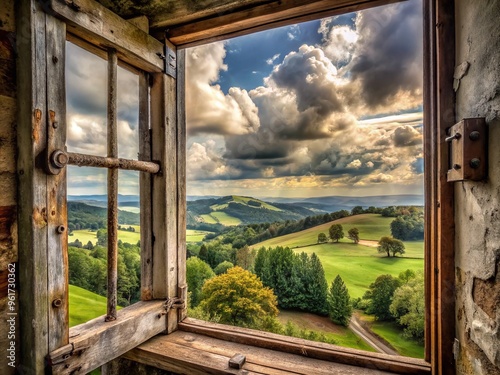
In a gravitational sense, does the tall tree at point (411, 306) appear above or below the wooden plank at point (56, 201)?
below

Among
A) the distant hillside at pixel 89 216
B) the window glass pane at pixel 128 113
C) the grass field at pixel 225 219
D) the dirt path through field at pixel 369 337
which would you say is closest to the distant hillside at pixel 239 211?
the grass field at pixel 225 219

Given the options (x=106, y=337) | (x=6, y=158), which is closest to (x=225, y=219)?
(x=106, y=337)

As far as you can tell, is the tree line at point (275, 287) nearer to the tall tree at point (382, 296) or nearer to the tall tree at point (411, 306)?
the tall tree at point (382, 296)

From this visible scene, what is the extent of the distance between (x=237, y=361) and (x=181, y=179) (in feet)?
3.12

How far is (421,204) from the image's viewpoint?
114cm

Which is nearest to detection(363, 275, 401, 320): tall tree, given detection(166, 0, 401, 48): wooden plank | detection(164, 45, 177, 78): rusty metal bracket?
detection(166, 0, 401, 48): wooden plank

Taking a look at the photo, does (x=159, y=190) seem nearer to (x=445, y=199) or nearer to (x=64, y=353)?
(x=64, y=353)

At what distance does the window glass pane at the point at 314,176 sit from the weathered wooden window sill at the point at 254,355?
0.08 meters

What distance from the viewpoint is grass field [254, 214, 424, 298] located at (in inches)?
46.9

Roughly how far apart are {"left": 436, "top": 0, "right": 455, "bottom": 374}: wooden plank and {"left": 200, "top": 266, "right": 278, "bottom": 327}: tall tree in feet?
2.45

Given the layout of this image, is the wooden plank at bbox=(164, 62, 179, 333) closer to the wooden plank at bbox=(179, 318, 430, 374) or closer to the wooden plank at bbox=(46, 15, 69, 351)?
the wooden plank at bbox=(179, 318, 430, 374)

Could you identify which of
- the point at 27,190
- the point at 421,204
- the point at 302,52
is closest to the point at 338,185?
the point at 421,204

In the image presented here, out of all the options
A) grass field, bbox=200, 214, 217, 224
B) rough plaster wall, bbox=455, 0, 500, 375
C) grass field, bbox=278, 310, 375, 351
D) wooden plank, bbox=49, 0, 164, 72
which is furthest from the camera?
grass field, bbox=200, 214, 217, 224

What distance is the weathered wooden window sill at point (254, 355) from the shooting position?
1.13 metres
